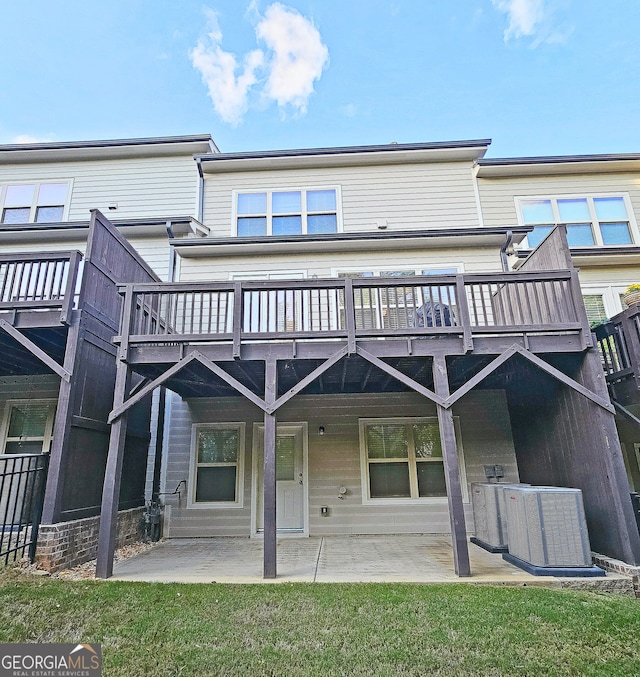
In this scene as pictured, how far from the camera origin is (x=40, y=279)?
6012 millimetres

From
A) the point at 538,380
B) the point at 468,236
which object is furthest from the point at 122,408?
the point at 468,236

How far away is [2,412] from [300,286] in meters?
6.49

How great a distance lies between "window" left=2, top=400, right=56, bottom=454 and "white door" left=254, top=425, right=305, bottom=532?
13.1 feet

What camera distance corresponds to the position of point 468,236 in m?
8.59

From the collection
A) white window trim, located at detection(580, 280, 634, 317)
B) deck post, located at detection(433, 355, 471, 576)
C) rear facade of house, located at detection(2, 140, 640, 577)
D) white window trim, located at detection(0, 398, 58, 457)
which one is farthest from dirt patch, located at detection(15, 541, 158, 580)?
white window trim, located at detection(580, 280, 634, 317)

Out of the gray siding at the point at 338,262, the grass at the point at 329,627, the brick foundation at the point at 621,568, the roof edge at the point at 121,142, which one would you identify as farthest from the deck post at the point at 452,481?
the roof edge at the point at 121,142

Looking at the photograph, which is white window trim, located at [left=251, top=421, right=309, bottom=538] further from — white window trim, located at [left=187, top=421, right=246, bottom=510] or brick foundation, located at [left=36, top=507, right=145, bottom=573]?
brick foundation, located at [left=36, top=507, right=145, bottom=573]

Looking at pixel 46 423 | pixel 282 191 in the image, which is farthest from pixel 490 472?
pixel 46 423

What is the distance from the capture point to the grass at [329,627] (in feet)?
9.64

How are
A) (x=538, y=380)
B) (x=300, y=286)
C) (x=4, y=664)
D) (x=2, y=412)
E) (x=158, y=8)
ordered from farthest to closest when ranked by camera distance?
(x=158, y=8) < (x=2, y=412) < (x=538, y=380) < (x=300, y=286) < (x=4, y=664)

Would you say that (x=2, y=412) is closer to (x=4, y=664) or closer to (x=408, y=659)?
(x=4, y=664)

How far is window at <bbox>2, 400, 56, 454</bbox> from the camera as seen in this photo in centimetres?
789

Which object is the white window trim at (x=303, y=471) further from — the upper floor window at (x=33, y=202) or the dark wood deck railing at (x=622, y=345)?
the upper floor window at (x=33, y=202)

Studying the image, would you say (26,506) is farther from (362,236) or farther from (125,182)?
(125,182)
